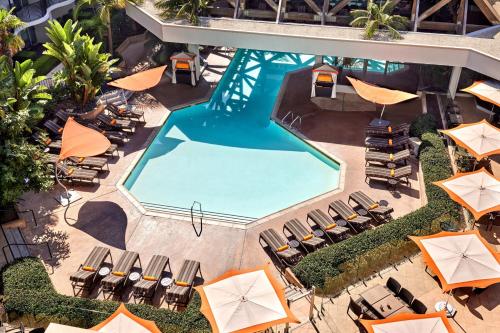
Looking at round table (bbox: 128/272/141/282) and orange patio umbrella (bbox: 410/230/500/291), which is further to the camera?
round table (bbox: 128/272/141/282)

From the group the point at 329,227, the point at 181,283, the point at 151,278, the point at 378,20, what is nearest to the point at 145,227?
the point at 151,278

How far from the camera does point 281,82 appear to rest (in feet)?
104

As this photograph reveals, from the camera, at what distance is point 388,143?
23.5m

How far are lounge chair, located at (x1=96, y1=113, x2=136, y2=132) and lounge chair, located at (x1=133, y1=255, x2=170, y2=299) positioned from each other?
1004 centimetres

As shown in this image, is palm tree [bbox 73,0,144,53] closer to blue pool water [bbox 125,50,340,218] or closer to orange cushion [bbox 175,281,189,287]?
blue pool water [bbox 125,50,340,218]

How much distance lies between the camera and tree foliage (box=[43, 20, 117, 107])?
2491 cm

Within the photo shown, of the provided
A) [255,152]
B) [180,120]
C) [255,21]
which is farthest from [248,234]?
[255,21]

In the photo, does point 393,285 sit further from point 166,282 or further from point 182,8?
point 182,8

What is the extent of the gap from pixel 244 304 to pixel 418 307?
5.79 meters

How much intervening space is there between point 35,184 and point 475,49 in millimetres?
22542

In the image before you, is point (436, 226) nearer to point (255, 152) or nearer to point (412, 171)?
point (412, 171)

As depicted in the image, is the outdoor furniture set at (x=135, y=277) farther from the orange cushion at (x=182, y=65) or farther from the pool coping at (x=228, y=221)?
the orange cushion at (x=182, y=65)

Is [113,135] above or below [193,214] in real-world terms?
above

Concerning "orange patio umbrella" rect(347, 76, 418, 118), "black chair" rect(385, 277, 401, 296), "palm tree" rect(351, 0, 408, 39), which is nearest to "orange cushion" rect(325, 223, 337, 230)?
"black chair" rect(385, 277, 401, 296)
